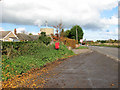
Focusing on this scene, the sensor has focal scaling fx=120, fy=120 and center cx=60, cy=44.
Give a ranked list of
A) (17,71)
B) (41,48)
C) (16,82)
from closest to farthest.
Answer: (16,82), (17,71), (41,48)

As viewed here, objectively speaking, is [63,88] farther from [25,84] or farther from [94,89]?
[25,84]

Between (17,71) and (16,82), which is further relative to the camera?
(17,71)

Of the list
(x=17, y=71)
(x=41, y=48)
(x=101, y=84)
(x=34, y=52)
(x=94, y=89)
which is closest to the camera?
(x=94, y=89)

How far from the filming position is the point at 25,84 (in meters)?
4.89

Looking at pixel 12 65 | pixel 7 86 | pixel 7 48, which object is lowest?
pixel 7 86

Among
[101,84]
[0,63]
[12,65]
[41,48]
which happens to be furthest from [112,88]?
[41,48]

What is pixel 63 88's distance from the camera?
432cm

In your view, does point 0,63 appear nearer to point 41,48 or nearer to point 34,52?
point 34,52

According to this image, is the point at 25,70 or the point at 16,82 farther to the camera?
the point at 25,70

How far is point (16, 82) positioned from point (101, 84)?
3490mm

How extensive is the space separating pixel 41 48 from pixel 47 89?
772 centimetres

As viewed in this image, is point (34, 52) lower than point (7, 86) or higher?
higher

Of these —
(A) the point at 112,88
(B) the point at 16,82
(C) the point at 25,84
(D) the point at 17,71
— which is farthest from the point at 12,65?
(A) the point at 112,88

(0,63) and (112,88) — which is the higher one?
(0,63)
